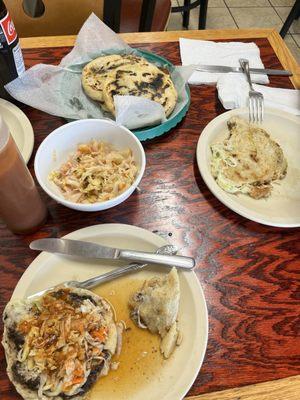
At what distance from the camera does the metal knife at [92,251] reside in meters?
0.91

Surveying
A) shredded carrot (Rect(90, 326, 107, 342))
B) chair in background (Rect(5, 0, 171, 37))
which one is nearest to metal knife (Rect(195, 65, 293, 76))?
chair in background (Rect(5, 0, 171, 37))

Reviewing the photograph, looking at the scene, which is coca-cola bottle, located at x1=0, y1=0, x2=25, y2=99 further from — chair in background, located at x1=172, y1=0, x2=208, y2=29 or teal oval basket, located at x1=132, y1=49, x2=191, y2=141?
chair in background, located at x1=172, y1=0, x2=208, y2=29

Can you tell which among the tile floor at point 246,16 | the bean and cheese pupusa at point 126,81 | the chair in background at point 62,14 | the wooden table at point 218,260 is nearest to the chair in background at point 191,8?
the tile floor at point 246,16

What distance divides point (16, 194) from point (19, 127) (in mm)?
436

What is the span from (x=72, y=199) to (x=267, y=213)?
0.62 meters

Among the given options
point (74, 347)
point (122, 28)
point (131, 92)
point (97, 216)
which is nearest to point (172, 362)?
point (74, 347)

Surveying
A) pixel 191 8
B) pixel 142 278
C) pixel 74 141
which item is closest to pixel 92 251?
pixel 142 278

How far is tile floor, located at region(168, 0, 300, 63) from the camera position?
3715 mm

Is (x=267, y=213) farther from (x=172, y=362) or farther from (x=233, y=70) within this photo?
(x=233, y=70)

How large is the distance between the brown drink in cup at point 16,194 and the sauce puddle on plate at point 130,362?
30 centimetres

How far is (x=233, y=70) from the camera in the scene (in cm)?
150

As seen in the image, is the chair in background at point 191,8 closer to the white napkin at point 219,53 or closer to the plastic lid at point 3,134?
the white napkin at point 219,53

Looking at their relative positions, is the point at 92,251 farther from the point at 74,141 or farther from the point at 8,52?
the point at 8,52

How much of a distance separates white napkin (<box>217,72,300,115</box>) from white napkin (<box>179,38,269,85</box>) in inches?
2.8
